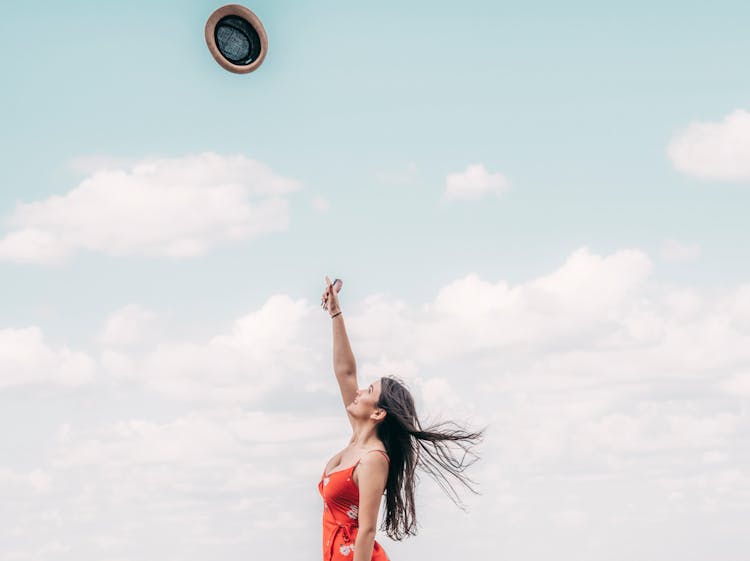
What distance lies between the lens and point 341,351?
861 centimetres

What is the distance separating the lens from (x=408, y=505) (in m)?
8.20

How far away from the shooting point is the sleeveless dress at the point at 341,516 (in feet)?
25.6

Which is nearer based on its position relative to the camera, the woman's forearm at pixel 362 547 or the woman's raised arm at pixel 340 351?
the woman's forearm at pixel 362 547

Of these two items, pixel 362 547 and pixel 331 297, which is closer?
pixel 362 547

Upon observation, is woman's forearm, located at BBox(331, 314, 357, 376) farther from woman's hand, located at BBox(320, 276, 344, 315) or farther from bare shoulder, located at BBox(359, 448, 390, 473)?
bare shoulder, located at BBox(359, 448, 390, 473)

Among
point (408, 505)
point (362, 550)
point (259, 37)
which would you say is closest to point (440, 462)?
point (408, 505)

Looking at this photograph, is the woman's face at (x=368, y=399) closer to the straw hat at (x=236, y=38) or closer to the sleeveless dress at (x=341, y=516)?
the sleeveless dress at (x=341, y=516)

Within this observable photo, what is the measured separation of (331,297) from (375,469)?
156cm

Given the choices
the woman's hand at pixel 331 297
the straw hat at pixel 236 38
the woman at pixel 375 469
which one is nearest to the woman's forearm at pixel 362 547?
the woman at pixel 375 469

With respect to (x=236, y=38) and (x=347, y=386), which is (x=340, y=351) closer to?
(x=347, y=386)

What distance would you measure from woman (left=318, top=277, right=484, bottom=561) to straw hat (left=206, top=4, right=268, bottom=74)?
343 centimetres

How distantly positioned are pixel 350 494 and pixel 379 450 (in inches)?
15.4

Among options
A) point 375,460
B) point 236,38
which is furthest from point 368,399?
point 236,38

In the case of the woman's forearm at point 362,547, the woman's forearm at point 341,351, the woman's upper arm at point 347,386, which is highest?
the woman's forearm at point 341,351
